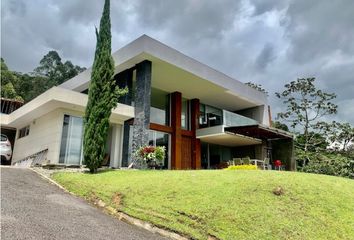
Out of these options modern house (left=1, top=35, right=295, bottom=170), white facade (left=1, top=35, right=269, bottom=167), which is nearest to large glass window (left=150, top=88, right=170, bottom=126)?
modern house (left=1, top=35, right=295, bottom=170)

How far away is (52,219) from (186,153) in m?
15.8

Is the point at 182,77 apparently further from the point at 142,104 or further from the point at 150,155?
the point at 150,155

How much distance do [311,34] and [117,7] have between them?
10571 millimetres

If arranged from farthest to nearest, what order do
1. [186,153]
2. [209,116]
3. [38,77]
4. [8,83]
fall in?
[38,77]
[8,83]
[209,116]
[186,153]

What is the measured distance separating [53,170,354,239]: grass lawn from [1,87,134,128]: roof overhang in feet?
20.3

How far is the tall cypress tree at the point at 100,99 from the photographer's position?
13.3 meters

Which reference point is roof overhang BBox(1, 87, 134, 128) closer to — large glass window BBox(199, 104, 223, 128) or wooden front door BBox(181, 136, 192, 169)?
wooden front door BBox(181, 136, 192, 169)

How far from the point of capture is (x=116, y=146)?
724 inches

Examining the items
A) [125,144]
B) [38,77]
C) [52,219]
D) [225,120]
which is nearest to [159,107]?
[125,144]

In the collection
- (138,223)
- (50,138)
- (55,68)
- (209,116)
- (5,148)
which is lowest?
(138,223)

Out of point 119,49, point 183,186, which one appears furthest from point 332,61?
point 183,186

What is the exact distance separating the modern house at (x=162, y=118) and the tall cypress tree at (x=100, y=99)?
219 cm

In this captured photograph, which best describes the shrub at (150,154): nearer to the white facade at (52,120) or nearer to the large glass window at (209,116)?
the white facade at (52,120)

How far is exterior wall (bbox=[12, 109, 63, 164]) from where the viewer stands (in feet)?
54.5
